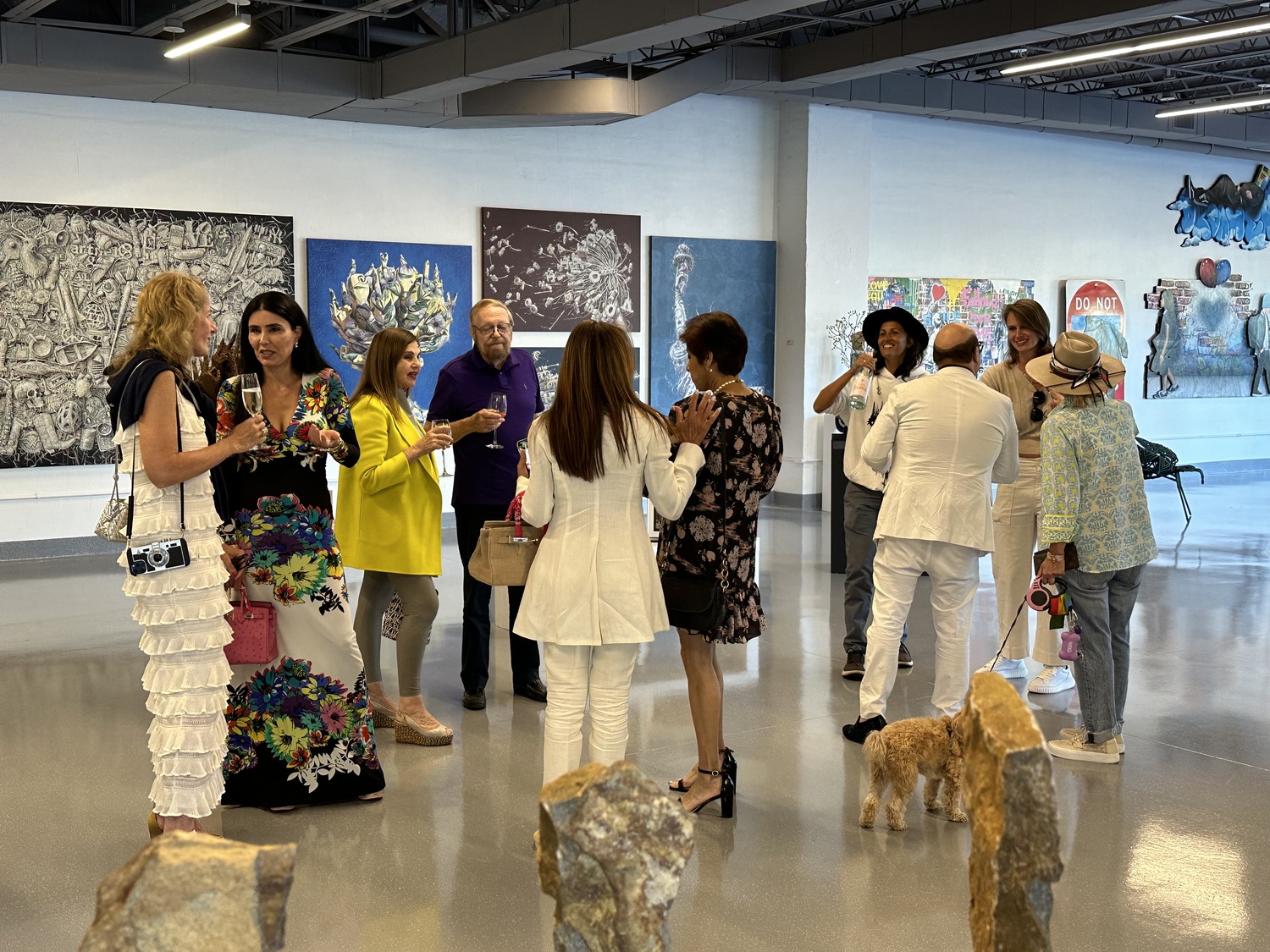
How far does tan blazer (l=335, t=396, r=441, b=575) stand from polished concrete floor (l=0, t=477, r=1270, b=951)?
750 mm

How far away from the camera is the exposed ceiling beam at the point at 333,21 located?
26.9ft

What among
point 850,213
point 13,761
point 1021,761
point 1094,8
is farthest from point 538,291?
point 1021,761

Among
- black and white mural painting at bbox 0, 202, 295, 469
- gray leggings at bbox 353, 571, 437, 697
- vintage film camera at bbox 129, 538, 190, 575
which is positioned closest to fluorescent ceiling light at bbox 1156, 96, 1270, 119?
black and white mural painting at bbox 0, 202, 295, 469

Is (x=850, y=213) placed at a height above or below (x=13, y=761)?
above

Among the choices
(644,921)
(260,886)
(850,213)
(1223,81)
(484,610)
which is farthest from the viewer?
(1223,81)

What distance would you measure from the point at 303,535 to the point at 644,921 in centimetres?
253

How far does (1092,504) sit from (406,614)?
2.63 meters

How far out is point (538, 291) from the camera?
37.7 ft

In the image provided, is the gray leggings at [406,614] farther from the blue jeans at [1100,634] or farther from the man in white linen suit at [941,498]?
the blue jeans at [1100,634]

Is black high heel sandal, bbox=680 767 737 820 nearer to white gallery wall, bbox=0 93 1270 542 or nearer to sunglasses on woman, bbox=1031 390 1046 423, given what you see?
sunglasses on woman, bbox=1031 390 1046 423

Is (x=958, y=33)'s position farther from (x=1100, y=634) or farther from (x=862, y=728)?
(x=862, y=728)

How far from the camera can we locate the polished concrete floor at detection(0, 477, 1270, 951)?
3.34 meters

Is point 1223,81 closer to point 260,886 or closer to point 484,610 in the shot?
point 484,610

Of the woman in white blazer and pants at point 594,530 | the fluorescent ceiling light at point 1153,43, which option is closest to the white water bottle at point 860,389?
the woman in white blazer and pants at point 594,530
